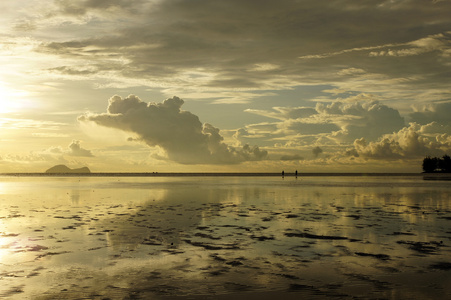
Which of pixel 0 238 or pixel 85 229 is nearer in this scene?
pixel 0 238

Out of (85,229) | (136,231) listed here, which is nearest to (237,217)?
(136,231)

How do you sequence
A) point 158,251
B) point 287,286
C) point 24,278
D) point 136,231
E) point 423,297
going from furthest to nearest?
point 136,231
point 158,251
point 24,278
point 287,286
point 423,297

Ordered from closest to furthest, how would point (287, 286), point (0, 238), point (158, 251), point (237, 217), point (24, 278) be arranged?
point (287, 286) → point (24, 278) → point (158, 251) → point (0, 238) → point (237, 217)

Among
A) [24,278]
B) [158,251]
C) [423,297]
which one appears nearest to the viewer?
[423,297]

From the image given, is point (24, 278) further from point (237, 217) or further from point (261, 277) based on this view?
point (237, 217)

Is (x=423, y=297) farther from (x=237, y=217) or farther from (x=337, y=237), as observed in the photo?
(x=237, y=217)

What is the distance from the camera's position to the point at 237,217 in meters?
26.6

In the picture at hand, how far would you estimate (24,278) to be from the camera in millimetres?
12281

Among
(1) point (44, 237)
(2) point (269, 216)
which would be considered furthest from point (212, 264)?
(2) point (269, 216)

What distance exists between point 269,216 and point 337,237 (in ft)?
26.6

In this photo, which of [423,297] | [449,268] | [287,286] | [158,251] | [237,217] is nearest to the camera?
[423,297]

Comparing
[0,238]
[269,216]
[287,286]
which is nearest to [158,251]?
[287,286]

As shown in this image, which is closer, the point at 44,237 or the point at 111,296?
the point at 111,296

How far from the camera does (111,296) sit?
1059cm
